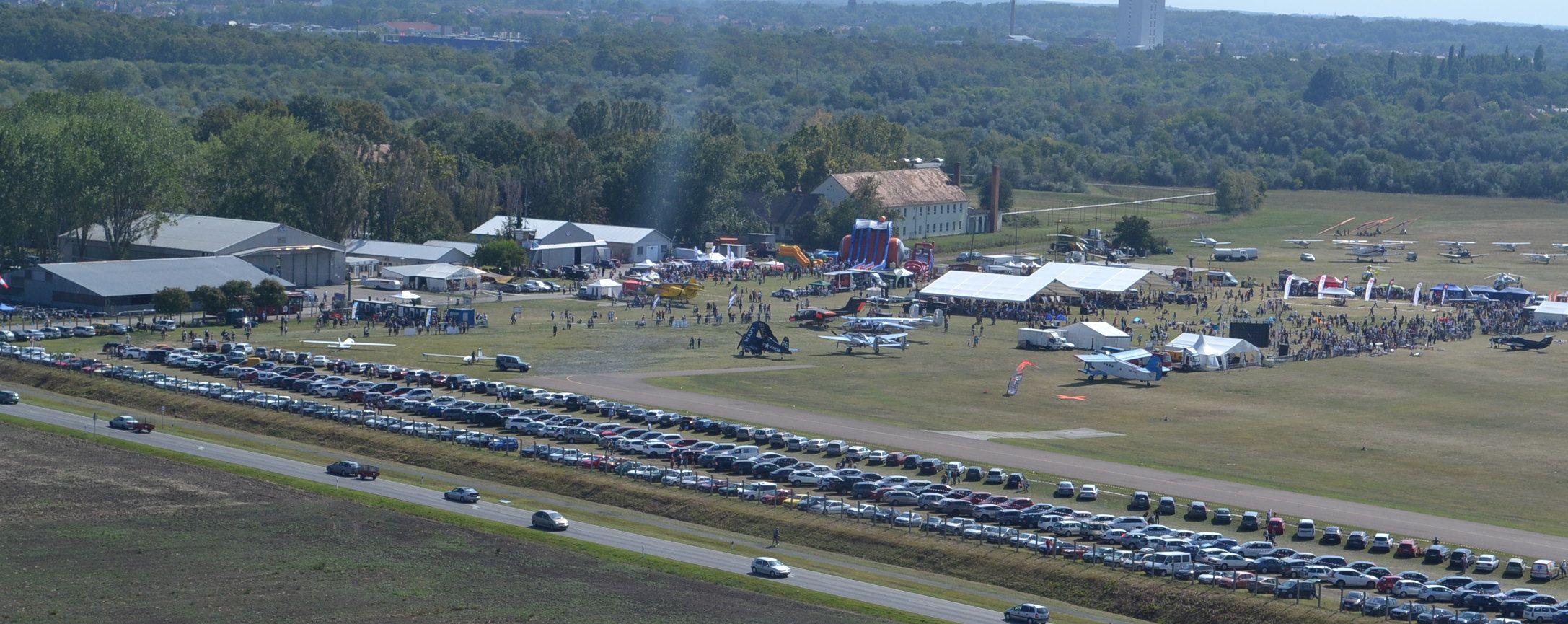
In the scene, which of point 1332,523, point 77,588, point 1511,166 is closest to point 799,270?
point 1332,523

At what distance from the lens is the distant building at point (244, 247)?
82312 millimetres

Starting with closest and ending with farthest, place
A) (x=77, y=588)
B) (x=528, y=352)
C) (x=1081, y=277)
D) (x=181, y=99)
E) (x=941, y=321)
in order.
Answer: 1. (x=77, y=588)
2. (x=528, y=352)
3. (x=941, y=321)
4. (x=1081, y=277)
5. (x=181, y=99)

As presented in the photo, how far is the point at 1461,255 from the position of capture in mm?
105125

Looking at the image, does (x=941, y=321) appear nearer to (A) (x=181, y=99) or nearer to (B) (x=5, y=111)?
(B) (x=5, y=111)

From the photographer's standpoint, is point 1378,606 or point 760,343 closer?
point 1378,606

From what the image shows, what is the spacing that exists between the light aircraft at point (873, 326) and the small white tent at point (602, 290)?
590 inches

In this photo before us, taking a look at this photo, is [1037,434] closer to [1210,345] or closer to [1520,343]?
[1210,345]

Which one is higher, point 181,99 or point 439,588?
point 181,99

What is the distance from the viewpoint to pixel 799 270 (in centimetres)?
9500

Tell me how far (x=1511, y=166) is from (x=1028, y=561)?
416 feet

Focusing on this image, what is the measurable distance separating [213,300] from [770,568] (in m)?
38.7

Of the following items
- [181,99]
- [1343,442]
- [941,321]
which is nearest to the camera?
[1343,442]

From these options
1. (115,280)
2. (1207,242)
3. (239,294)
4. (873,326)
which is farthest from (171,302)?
(1207,242)

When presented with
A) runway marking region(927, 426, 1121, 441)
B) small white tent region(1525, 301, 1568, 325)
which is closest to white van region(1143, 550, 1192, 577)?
runway marking region(927, 426, 1121, 441)
